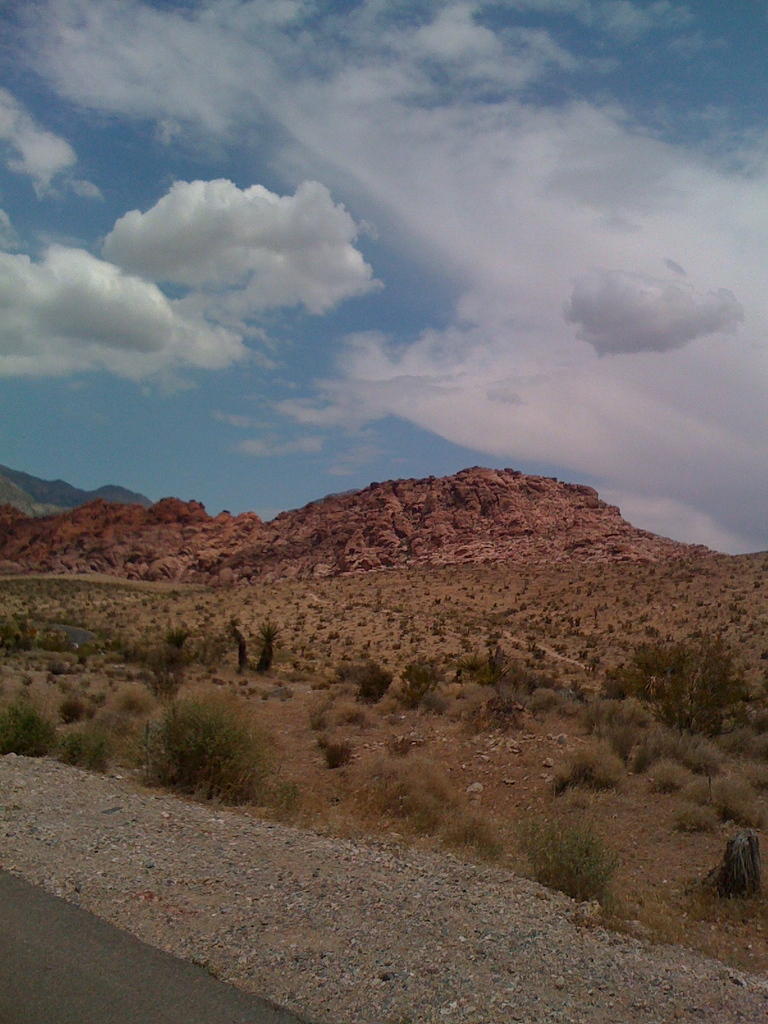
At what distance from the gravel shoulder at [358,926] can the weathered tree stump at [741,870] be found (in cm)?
221

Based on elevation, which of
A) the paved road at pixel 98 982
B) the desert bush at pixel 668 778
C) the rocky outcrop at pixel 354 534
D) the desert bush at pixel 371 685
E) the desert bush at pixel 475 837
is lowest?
the paved road at pixel 98 982

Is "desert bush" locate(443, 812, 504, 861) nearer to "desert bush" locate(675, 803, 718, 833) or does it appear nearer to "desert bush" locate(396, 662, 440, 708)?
"desert bush" locate(675, 803, 718, 833)

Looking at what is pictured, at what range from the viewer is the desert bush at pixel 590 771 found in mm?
13812

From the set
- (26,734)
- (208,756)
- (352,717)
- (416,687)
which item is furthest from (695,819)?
(416,687)

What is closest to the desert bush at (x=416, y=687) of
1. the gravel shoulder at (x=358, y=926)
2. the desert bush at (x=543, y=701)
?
the desert bush at (x=543, y=701)

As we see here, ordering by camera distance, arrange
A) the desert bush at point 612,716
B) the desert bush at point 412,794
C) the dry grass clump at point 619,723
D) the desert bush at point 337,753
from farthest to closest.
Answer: the desert bush at point 612,716 → the desert bush at point 337,753 → the dry grass clump at point 619,723 → the desert bush at point 412,794

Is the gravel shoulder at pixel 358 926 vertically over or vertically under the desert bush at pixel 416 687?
under

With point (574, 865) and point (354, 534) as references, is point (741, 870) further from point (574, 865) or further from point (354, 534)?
point (354, 534)

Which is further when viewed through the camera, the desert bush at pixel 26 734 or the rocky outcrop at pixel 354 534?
the rocky outcrop at pixel 354 534

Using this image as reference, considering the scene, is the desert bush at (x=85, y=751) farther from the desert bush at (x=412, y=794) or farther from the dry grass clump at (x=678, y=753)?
the dry grass clump at (x=678, y=753)

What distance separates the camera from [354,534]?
287 ft

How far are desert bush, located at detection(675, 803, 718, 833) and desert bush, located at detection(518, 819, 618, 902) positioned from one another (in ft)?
9.27

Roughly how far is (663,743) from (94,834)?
1048 cm

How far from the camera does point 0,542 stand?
10838 centimetres
